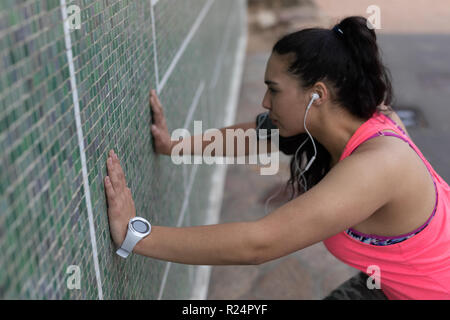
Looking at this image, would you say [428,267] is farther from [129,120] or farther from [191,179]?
[191,179]

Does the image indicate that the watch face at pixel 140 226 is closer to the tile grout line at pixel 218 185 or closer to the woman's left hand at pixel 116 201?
the woman's left hand at pixel 116 201

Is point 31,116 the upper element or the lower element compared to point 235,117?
upper

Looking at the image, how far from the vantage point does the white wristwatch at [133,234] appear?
1.50 meters

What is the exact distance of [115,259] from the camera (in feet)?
5.14

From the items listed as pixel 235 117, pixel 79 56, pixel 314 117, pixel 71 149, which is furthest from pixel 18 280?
pixel 235 117

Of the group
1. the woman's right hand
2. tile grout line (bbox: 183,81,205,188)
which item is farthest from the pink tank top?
tile grout line (bbox: 183,81,205,188)

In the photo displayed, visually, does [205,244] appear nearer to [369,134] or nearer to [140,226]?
[140,226]

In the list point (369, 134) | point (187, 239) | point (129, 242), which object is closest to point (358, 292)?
point (369, 134)

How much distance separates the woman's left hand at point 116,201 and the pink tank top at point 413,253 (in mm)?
763

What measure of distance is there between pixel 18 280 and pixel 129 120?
834mm

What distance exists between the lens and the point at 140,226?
154 centimetres

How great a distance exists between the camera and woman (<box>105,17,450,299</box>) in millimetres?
1520

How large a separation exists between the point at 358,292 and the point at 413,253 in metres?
0.40

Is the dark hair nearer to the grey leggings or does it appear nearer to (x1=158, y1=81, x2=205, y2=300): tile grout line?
the grey leggings
